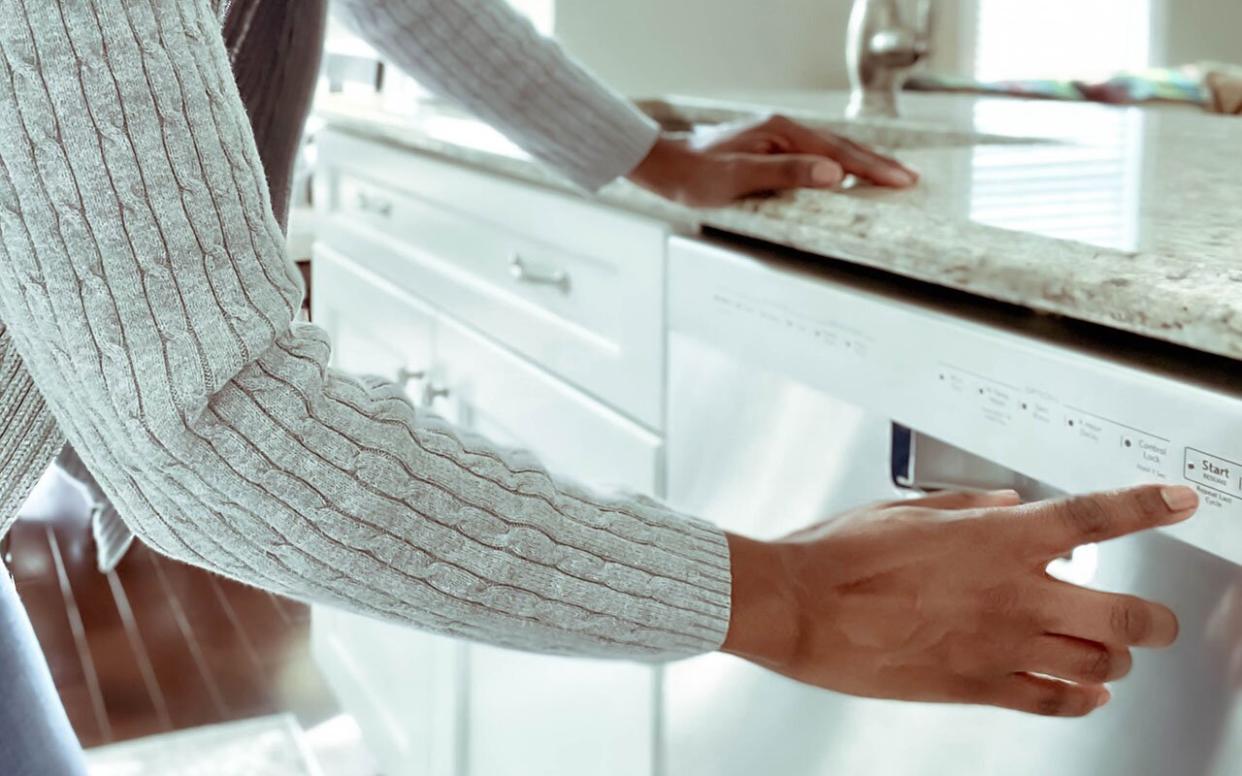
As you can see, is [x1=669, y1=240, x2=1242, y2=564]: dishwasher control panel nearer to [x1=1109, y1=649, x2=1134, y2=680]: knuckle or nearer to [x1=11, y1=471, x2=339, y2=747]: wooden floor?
[x1=1109, y1=649, x2=1134, y2=680]: knuckle

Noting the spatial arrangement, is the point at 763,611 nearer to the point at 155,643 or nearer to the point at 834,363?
the point at 834,363

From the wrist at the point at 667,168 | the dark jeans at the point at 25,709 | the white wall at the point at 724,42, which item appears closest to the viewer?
the dark jeans at the point at 25,709

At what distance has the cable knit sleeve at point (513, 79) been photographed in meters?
0.98

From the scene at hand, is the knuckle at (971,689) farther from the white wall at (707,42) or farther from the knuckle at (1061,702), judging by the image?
the white wall at (707,42)

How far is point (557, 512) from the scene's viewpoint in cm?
52

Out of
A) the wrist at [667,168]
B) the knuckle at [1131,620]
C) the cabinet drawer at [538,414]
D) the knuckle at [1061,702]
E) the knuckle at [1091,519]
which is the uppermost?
the wrist at [667,168]

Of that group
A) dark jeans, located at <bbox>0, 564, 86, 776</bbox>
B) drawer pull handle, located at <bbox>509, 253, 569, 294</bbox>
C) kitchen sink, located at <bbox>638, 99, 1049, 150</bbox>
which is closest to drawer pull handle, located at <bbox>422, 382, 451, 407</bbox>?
drawer pull handle, located at <bbox>509, 253, 569, 294</bbox>

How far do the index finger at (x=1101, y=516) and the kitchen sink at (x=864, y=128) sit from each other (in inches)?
20.4

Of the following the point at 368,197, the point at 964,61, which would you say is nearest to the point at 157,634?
the point at 368,197

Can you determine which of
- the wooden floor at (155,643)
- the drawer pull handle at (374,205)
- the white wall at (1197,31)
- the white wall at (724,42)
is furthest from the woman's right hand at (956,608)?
the white wall at (724,42)

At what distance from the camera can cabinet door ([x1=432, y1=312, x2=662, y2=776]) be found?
3.46 feet

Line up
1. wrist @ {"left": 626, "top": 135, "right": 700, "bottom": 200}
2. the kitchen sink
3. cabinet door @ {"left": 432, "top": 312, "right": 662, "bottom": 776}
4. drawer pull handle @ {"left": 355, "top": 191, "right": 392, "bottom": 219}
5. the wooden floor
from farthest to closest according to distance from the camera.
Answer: the wooden floor < drawer pull handle @ {"left": 355, "top": 191, "right": 392, "bottom": 219} < the kitchen sink < cabinet door @ {"left": 432, "top": 312, "right": 662, "bottom": 776} < wrist @ {"left": 626, "top": 135, "right": 700, "bottom": 200}

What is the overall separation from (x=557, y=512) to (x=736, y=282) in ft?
1.21

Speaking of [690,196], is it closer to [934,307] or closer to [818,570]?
[934,307]
